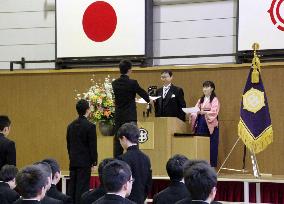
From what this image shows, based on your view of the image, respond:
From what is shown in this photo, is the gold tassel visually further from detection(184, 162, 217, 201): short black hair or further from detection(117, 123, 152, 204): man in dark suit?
detection(184, 162, 217, 201): short black hair

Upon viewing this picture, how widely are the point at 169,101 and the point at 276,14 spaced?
2362 mm

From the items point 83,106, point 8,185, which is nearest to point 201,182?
point 8,185

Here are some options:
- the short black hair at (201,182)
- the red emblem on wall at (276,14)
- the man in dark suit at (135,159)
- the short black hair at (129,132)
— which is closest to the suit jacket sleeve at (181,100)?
the red emblem on wall at (276,14)

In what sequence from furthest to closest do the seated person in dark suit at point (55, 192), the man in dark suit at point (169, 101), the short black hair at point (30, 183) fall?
1. the man in dark suit at point (169, 101)
2. the seated person in dark suit at point (55, 192)
3. the short black hair at point (30, 183)

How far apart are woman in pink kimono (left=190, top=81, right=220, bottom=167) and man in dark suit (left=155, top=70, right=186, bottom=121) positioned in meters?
0.32

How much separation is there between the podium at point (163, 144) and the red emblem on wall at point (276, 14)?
254 centimetres

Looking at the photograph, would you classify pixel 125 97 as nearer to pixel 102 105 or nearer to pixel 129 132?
pixel 102 105

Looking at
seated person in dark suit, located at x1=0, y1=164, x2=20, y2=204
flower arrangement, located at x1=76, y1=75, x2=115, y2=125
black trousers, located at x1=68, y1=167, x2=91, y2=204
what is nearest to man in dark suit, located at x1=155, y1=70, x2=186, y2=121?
flower arrangement, located at x1=76, y1=75, x2=115, y2=125

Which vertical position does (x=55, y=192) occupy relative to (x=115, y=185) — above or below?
below

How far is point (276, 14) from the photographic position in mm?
9305

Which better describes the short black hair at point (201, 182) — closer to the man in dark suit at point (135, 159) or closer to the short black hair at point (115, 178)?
the short black hair at point (115, 178)

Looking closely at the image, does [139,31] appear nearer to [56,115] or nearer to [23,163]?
[56,115]

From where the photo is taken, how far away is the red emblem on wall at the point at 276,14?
365 inches

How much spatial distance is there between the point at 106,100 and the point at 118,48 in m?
2.03
